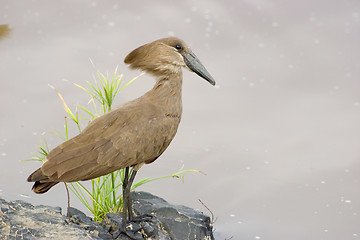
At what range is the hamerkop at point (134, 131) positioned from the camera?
4.02 metres

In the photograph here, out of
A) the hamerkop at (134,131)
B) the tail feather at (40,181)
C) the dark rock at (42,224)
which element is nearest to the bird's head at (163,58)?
the hamerkop at (134,131)

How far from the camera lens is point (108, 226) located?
4594 mm

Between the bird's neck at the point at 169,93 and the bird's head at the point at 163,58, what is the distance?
4cm

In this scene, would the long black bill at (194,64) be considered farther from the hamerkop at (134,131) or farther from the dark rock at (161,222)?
the dark rock at (161,222)

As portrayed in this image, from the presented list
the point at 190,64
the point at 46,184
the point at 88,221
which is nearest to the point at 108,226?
the point at 88,221

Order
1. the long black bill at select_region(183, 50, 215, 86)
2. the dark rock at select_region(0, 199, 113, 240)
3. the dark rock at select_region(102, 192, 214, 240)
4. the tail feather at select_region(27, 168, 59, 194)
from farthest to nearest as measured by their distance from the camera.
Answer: the dark rock at select_region(102, 192, 214, 240) → the long black bill at select_region(183, 50, 215, 86) → the dark rock at select_region(0, 199, 113, 240) → the tail feather at select_region(27, 168, 59, 194)

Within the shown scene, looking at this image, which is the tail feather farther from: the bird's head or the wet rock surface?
the bird's head

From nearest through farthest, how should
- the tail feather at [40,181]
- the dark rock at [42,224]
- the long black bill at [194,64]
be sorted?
the tail feather at [40,181] < the dark rock at [42,224] < the long black bill at [194,64]

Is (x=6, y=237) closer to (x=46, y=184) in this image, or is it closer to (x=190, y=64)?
(x=46, y=184)

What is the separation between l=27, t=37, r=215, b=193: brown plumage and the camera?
4.02 metres

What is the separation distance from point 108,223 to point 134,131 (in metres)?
0.73

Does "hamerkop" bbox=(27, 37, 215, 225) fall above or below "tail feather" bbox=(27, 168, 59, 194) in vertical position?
above

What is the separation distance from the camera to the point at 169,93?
4316 mm

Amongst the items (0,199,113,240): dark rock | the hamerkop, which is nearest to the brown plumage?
the hamerkop
